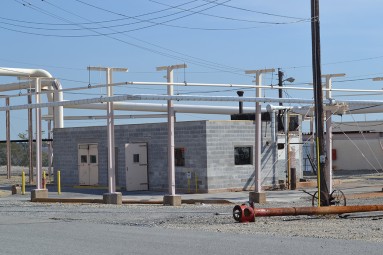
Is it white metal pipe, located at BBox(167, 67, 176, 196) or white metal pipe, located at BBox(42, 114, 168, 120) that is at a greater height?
white metal pipe, located at BBox(42, 114, 168, 120)

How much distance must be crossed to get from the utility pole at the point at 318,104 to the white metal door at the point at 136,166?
42.6 ft

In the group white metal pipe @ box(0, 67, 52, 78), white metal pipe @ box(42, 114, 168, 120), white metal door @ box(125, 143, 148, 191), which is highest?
white metal pipe @ box(0, 67, 52, 78)

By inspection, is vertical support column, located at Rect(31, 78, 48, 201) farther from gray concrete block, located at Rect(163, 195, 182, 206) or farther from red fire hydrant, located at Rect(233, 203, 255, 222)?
red fire hydrant, located at Rect(233, 203, 255, 222)

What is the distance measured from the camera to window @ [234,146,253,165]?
33.2 metres

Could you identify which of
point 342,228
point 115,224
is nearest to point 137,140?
point 115,224

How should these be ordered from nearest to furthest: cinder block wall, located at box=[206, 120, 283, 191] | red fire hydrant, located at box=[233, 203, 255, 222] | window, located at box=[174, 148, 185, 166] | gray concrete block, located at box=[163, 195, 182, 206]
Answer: red fire hydrant, located at box=[233, 203, 255, 222] → gray concrete block, located at box=[163, 195, 182, 206] → cinder block wall, located at box=[206, 120, 283, 191] → window, located at box=[174, 148, 185, 166]

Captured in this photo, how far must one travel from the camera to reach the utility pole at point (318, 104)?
2234 centimetres

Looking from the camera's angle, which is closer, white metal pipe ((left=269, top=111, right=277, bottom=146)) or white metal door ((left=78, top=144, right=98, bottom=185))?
white metal pipe ((left=269, top=111, right=277, bottom=146))

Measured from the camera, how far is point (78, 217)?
20.3 m

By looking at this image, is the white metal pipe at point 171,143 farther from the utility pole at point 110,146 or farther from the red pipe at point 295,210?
the red pipe at point 295,210

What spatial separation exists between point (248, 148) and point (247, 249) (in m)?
21.6

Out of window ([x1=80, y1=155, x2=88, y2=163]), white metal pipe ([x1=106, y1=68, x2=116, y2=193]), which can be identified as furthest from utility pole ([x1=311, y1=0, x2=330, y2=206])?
window ([x1=80, y1=155, x2=88, y2=163])

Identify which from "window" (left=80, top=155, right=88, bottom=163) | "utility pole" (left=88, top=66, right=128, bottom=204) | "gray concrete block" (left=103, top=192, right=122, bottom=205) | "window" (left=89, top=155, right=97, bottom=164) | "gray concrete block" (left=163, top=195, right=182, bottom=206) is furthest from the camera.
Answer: "window" (left=80, top=155, right=88, bottom=163)

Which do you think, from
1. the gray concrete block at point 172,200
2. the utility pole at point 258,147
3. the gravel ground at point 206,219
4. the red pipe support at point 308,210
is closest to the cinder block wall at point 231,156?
the utility pole at point 258,147
